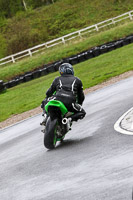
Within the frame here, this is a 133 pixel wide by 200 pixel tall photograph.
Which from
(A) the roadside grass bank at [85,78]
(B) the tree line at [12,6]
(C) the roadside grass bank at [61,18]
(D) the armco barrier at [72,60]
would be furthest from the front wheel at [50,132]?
(B) the tree line at [12,6]

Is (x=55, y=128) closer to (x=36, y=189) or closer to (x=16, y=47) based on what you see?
(x=36, y=189)

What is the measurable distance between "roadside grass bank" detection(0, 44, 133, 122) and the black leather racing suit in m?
10.4

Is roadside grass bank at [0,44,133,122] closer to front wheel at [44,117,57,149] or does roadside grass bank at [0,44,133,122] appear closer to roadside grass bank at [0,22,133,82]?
roadside grass bank at [0,22,133,82]

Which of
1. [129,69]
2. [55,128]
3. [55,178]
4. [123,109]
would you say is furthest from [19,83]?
[55,178]

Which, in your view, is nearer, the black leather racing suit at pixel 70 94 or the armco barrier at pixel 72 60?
the black leather racing suit at pixel 70 94

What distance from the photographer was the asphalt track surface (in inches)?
216

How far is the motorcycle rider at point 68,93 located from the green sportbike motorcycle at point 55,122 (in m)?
0.15

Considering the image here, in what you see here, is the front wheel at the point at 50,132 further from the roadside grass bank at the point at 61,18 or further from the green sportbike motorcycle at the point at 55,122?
the roadside grass bank at the point at 61,18

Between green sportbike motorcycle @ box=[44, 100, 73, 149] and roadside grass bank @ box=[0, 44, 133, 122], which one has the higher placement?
green sportbike motorcycle @ box=[44, 100, 73, 149]

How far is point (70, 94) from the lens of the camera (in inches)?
365

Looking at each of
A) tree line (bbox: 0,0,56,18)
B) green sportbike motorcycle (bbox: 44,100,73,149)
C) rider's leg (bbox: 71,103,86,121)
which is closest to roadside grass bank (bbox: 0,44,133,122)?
rider's leg (bbox: 71,103,86,121)

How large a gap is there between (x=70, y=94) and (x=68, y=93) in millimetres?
46

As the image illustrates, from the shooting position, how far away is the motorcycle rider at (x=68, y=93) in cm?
916

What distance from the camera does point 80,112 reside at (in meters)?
9.36
